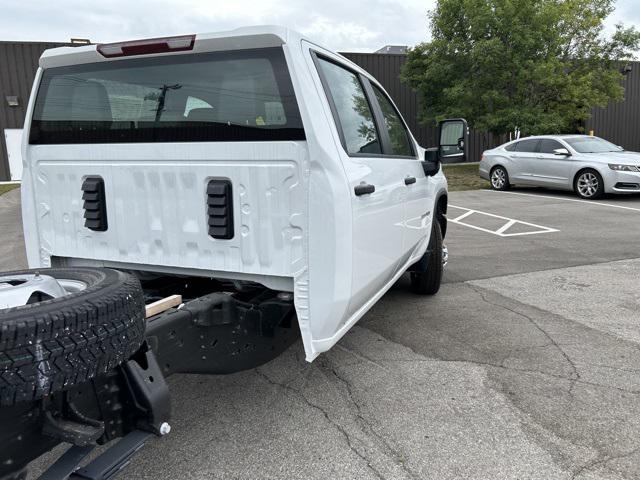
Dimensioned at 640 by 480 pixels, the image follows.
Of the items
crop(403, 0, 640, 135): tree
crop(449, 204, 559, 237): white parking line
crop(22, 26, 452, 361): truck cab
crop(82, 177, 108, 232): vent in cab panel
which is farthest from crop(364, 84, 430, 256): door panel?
crop(403, 0, 640, 135): tree

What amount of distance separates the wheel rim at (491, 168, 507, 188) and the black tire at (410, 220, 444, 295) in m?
10.4

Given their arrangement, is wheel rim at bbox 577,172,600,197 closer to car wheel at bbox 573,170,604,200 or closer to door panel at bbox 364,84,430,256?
car wheel at bbox 573,170,604,200

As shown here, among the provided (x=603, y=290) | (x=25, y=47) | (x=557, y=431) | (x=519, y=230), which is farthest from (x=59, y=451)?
(x=25, y=47)

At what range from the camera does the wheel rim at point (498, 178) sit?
1461 centimetres

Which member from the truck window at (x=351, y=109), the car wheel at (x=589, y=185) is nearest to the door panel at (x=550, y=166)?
the car wheel at (x=589, y=185)

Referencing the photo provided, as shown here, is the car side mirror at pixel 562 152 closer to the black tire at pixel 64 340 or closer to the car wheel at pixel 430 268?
the car wheel at pixel 430 268

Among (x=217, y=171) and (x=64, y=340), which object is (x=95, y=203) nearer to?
(x=217, y=171)

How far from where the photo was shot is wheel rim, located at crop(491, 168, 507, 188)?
1461 cm

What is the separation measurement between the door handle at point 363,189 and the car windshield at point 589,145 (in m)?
11.7

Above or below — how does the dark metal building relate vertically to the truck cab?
above

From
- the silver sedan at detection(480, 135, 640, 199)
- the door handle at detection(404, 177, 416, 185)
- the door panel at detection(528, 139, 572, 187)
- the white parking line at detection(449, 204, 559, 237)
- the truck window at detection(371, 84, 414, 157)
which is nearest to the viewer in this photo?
the door handle at detection(404, 177, 416, 185)

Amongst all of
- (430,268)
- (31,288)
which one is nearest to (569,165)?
(430,268)

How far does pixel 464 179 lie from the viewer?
17.7 m

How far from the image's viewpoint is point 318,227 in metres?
2.38
